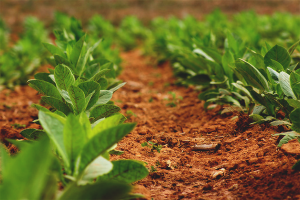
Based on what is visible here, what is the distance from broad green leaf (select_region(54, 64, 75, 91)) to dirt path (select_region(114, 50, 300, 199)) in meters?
0.62

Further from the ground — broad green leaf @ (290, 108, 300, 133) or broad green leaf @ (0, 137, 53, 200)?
broad green leaf @ (0, 137, 53, 200)

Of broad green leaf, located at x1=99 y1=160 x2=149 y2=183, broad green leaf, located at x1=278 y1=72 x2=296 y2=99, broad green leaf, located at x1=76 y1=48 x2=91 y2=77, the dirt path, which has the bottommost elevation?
the dirt path

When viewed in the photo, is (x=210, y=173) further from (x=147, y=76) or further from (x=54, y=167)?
(x=147, y=76)

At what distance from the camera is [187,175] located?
203 centimetres

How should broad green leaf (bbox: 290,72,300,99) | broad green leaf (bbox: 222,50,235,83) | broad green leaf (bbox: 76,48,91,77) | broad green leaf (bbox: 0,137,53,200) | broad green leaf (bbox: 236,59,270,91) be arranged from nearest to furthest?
broad green leaf (bbox: 0,137,53,200) → broad green leaf (bbox: 290,72,300,99) → broad green leaf (bbox: 236,59,270,91) → broad green leaf (bbox: 76,48,91,77) → broad green leaf (bbox: 222,50,235,83)

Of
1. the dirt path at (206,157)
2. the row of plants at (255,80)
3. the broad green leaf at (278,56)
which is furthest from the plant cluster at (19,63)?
the broad green leaf at (278,56)

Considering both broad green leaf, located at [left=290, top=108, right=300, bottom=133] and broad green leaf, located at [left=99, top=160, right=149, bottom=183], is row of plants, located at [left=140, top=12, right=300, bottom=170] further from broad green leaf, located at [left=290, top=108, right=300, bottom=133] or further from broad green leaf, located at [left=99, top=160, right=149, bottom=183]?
broad green leaf, located at [left=99, top=160, right=149, bottom=183]

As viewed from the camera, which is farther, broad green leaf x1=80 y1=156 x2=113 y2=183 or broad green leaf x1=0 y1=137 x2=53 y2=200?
broad green leaf x1=80 y1=156 x2=113 y2=183

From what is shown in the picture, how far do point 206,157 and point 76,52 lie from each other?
4.29 ft

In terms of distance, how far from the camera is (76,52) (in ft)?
8.25

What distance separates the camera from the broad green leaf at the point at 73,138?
1370 mm

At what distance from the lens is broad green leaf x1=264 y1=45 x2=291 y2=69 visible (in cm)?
234

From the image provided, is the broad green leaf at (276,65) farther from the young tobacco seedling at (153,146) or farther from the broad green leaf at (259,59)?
the young tobacco seedling at (153,146)

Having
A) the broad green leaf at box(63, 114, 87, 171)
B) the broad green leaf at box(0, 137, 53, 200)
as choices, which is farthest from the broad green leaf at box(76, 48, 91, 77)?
the broad green leaf at box(0, 137, 53, 200)
